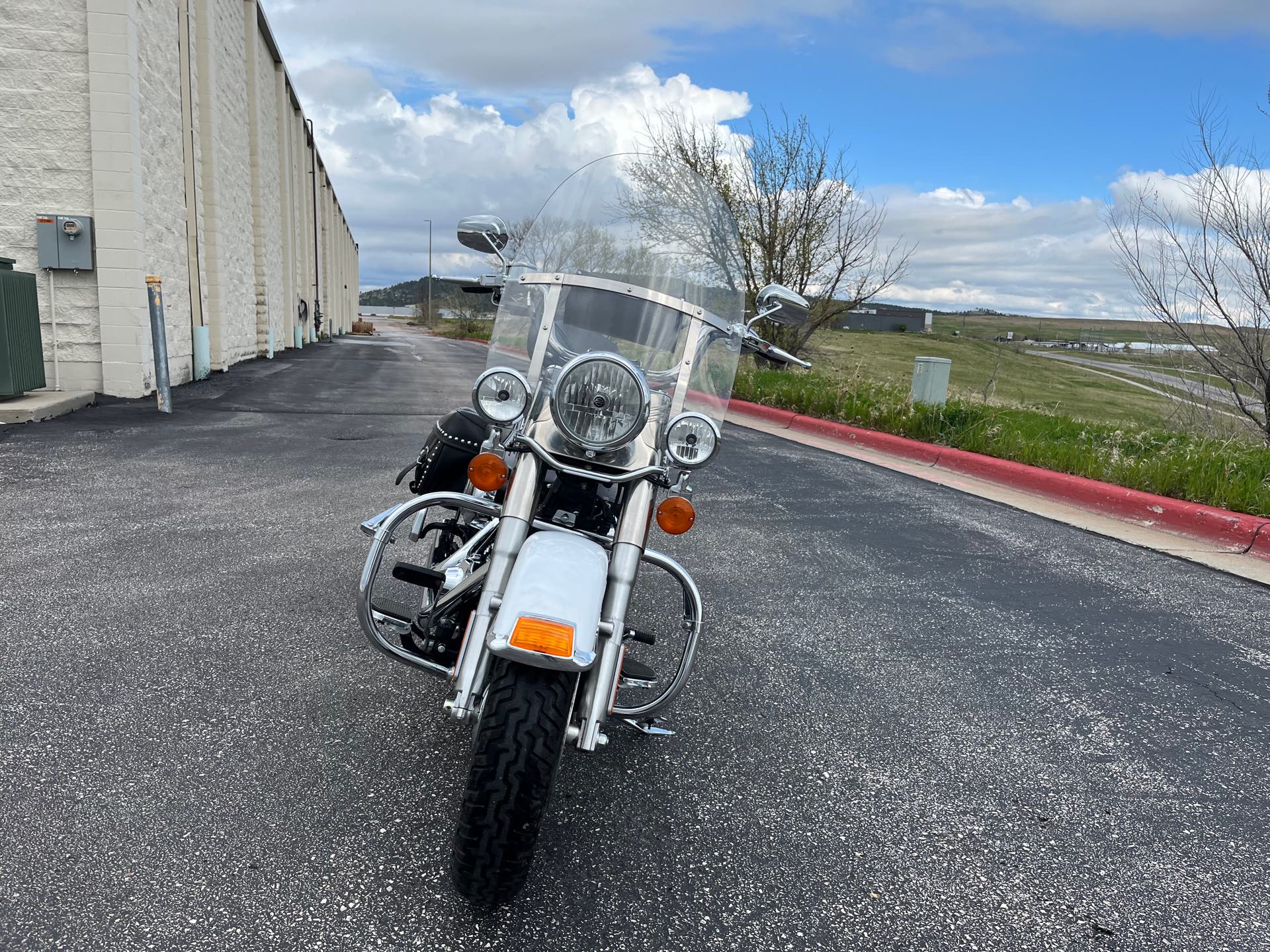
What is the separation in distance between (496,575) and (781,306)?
149cm

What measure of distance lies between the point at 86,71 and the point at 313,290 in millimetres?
24274

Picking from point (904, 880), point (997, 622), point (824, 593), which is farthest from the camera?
point (824, 593)

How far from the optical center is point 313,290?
110 ft

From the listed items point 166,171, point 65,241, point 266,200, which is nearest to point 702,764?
point 65,241

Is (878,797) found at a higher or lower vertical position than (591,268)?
lower

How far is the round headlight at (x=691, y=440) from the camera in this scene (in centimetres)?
256

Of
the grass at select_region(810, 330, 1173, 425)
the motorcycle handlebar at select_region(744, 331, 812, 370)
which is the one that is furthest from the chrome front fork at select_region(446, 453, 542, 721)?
the grass at select_region(810, 330, 1173, 425)

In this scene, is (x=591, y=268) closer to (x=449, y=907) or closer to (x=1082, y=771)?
(x=449, y=907)

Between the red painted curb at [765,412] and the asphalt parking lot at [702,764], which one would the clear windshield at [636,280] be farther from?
the red painted curb at [765,412]

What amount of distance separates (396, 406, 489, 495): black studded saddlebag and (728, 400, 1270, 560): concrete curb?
4473 mm

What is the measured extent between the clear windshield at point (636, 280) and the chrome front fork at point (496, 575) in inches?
20.9

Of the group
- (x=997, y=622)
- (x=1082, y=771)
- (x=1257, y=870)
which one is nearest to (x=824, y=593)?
(x=997, y=622)

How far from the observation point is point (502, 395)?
103 inches

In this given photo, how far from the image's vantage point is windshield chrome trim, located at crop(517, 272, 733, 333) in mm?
2852
